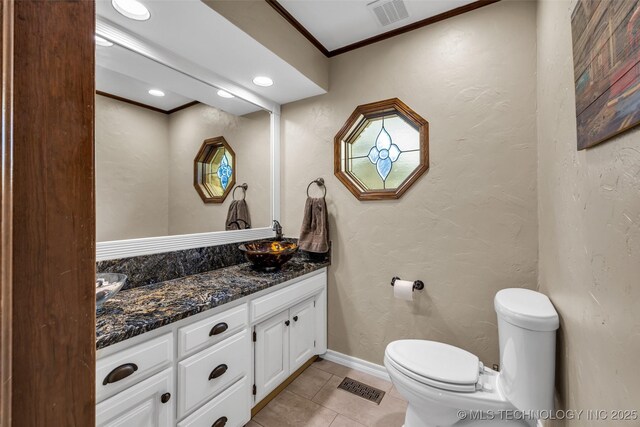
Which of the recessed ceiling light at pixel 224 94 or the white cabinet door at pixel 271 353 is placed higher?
the recessed ceiling light at pixel 224 94

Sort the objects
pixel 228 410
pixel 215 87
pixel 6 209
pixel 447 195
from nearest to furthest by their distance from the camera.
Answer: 1. pixel 6 209
2. pixel 228 410
3. pixel 447 195
4. pixel 215 87

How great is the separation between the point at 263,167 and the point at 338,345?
1631 millimetres

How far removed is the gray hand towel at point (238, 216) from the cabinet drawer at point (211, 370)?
0.88 meters

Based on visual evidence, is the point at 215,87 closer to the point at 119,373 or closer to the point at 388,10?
the point at 388,10

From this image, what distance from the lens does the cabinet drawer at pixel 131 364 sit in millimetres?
927

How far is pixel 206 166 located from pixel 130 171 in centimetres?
49

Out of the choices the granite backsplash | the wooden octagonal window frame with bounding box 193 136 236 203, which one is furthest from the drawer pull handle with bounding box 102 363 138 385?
the wooden octagonal window frame with bounding box 193 136 236 203

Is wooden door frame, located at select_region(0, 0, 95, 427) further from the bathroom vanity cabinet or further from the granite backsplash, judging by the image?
the granite backsplash

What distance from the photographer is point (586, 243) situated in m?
0.84

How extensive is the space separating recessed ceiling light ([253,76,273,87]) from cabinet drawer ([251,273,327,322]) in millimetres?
1519

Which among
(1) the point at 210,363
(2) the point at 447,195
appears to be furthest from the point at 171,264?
(2) the point at 447,195

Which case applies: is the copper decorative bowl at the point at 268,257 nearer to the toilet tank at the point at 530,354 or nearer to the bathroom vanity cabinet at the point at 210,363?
the bathroom vanity cabinet at the point at 210,363

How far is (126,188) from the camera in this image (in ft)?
4.89

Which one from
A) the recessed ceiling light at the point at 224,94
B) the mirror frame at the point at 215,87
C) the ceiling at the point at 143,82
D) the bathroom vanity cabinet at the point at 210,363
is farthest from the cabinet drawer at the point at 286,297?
the recessed ceiling light at the point at 224,94
